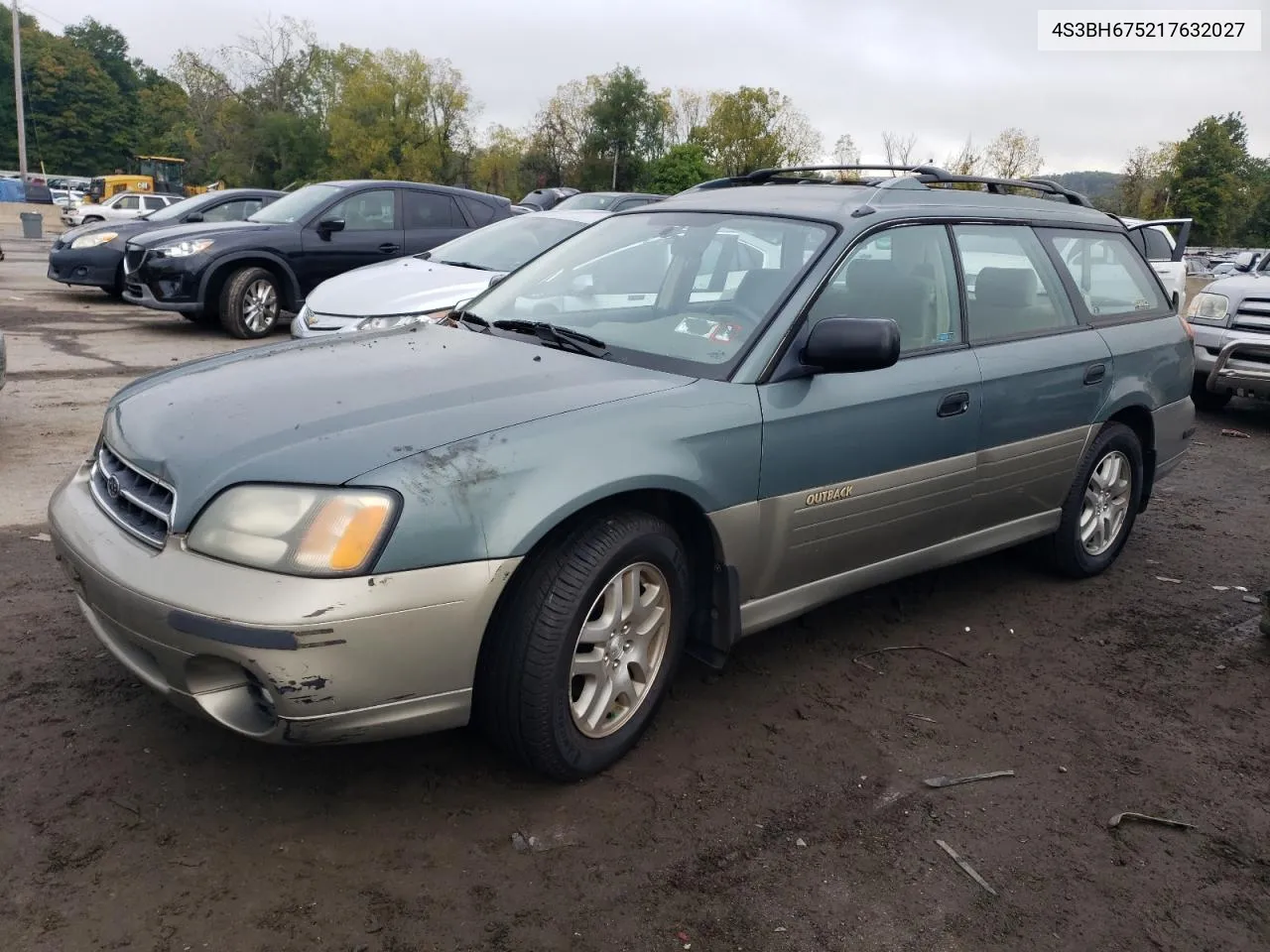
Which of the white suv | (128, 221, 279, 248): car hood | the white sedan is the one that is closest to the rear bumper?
the white sedan

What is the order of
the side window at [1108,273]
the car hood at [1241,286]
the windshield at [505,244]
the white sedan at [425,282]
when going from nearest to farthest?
the side window at [1108,273], the white sedan at [425,282], the windshield at [505,244], the car hood at [1241,286]

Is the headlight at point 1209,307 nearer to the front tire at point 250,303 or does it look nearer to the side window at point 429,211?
the side window at point 429,211

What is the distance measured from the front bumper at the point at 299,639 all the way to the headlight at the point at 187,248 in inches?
343

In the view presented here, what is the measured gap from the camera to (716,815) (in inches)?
110

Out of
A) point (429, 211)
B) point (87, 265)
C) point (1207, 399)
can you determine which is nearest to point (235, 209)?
point (87, 265)

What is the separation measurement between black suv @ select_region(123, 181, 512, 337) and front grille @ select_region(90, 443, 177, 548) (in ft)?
26.1

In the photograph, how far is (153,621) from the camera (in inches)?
95.8

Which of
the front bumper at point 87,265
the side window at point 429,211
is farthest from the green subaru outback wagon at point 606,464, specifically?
the front bumper at point 87,265

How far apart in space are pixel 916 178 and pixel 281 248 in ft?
26.5

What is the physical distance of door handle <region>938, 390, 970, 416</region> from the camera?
12.1 ft

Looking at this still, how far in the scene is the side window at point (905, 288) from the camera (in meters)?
3.47

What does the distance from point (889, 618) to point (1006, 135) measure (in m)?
50.1

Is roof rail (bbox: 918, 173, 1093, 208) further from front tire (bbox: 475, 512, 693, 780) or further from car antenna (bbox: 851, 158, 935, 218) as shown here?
front tire (bbox: 475, 512, 693, 780)

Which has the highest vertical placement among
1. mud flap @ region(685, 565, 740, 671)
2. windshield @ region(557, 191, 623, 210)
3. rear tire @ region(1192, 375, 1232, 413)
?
windshield @ region(557, 191, 623, 210)
